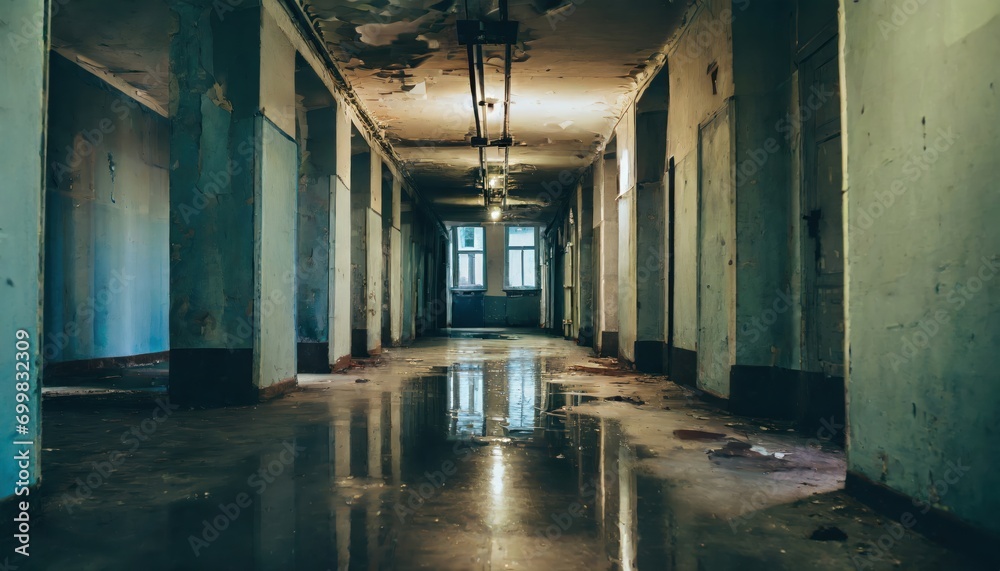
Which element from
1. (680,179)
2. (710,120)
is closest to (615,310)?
(680,179)

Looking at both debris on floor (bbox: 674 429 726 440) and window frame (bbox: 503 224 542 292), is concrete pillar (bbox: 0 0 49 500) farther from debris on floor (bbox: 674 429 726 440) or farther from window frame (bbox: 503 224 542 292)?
window frame (bbox: 503 224 542 292)

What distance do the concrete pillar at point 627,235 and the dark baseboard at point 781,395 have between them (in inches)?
137

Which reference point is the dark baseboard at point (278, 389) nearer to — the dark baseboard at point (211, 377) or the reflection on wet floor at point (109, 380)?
the dark baseboard at point (211, 377)

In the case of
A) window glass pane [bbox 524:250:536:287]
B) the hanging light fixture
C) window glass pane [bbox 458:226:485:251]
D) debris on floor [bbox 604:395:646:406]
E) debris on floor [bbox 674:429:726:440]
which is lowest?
debris on floor [bbox 604:395:646:406]

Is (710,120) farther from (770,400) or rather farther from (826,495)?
(826,495)

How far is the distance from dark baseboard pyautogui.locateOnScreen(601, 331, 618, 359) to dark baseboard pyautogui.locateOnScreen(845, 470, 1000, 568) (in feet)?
25.7

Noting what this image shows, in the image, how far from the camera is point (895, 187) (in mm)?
2449

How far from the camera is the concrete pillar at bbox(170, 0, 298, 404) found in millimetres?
5137

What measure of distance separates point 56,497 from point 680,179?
558 cm

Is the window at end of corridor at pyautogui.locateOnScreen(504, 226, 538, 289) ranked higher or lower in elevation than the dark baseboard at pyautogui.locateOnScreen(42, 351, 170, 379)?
higher

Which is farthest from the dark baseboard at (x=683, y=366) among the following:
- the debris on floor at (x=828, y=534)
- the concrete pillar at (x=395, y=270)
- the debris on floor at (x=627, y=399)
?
the concrete pillar at (x=395, y=270)

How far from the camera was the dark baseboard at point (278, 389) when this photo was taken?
5.32 metres

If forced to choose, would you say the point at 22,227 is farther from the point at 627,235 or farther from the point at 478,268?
the point at 478,268

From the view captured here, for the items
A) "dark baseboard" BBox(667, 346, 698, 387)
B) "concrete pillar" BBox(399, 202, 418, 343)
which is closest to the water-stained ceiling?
"concrete pillar" BBox(399, 202, 418, 343)
